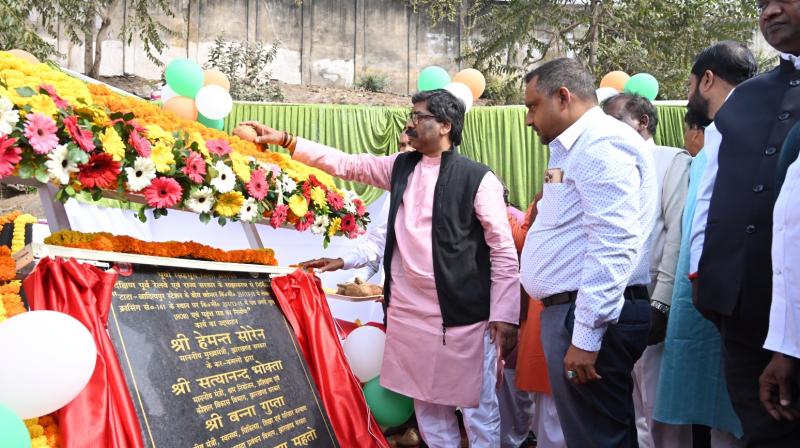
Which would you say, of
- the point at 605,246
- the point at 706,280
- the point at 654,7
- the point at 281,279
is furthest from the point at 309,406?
the point at 654,7

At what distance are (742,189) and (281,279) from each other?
186cm

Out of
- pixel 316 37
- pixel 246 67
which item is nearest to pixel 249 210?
pixel 246 67

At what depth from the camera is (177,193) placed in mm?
2322

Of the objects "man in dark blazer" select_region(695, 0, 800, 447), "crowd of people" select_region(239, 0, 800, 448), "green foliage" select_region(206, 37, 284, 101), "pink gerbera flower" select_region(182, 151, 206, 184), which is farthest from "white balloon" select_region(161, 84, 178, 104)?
"green foliage" select_region(206, 37, 284, 101)

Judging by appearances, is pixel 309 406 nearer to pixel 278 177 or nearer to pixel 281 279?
pixel 281 279

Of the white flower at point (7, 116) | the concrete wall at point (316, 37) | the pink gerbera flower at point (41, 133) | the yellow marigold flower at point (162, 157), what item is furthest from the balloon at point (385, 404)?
the concrete wall at point (316, 37)

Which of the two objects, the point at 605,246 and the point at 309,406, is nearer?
the point at 605,246

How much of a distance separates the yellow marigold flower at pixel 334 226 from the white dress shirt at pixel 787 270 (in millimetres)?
2046

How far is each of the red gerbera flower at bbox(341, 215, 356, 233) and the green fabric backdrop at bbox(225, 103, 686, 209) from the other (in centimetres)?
648

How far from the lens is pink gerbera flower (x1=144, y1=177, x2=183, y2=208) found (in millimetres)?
2260

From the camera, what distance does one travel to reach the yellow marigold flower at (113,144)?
6.92ft

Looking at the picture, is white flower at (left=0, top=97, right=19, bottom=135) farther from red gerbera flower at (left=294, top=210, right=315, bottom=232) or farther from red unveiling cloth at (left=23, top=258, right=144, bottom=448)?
red gerbera flower at (left=294, top=210, right=315, bottom=232)

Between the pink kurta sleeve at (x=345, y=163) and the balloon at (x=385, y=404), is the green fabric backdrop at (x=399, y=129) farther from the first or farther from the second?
the balloon at (x=385, y=404)

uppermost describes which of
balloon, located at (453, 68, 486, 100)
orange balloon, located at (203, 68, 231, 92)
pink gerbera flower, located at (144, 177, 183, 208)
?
balloon, located at (453, 68, 486, 100)
